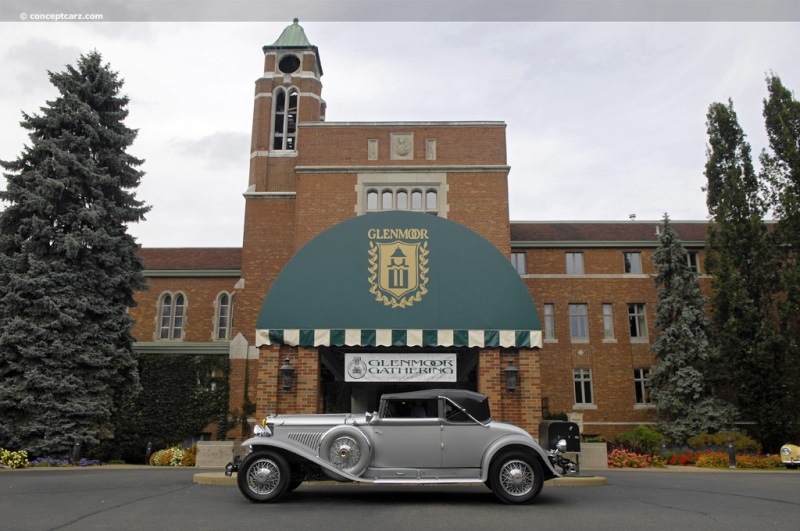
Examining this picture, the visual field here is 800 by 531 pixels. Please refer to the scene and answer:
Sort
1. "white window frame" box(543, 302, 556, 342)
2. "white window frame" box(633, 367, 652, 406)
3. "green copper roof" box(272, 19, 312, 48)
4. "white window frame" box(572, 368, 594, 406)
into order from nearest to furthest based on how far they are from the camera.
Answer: "white window frame" box(633, 367, 652, 406) → "white window frame" box(572, 368, 594, 406) → "white window frame" box(543, 302, 556, 342) → "green copper roof" box(272, 19, 312, 48)

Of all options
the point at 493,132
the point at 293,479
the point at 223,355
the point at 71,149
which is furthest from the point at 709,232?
the point at 71,149

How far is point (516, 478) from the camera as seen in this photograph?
8.66m

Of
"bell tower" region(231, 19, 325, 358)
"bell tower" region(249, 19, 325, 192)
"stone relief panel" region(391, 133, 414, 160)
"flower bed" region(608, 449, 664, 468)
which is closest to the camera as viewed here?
"flower bed" region(608, 449, 664, 468)

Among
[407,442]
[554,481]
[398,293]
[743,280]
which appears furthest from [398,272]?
[743,280]

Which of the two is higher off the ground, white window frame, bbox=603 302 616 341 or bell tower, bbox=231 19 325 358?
bell tower, bbox=231 19 325 358

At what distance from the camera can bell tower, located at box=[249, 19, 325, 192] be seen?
115ft

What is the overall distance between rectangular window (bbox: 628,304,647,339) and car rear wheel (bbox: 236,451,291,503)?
25626 millimetres

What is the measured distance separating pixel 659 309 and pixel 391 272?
17737 millimetres

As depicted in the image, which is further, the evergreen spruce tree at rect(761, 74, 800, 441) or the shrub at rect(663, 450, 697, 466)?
the evergreen spruce tree at rect(761, 74, 800, 441)

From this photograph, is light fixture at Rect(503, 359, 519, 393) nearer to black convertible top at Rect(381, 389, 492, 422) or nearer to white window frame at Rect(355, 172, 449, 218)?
black convertible top at Rect(381, 389, 492, 422)

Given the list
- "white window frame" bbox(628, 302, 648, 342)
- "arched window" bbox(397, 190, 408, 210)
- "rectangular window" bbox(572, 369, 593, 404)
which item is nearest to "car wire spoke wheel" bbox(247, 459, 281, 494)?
"arched window" bbox(397, 190, 408, 210)

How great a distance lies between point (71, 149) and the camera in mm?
20484

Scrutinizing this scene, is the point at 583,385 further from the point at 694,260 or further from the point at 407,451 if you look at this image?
the point at 407,451

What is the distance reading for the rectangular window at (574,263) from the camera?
31.6 meters
